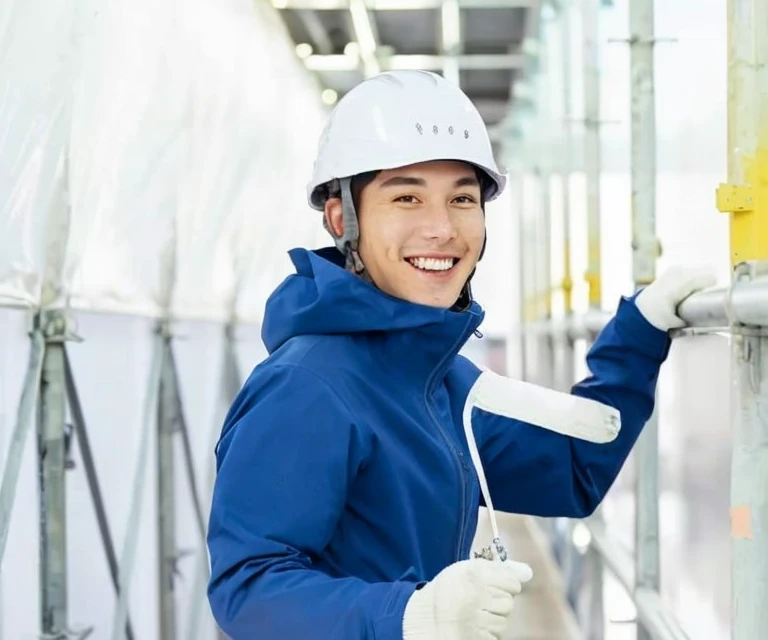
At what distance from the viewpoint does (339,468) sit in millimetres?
1414

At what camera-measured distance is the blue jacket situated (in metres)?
1.30

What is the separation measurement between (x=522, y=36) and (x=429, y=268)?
6144 mm

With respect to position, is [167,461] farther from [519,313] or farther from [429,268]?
[519,313]

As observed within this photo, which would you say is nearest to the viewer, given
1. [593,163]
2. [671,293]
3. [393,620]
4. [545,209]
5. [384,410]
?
[393,620]

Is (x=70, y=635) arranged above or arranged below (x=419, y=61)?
below

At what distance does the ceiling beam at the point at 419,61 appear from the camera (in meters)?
7.48

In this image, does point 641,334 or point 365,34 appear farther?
point 365,34

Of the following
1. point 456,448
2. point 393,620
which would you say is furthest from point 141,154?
point 393,620

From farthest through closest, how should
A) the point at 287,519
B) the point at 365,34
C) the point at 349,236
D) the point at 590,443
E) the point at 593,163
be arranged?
the point at 365,34, the point at 593,163, the point at 590,443, the point at 349,236, the point at 287,519

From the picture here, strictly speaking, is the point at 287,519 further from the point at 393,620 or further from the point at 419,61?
the point at 419,61

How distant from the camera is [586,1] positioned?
4328 millimetres

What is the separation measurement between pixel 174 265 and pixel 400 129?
5.63 ft

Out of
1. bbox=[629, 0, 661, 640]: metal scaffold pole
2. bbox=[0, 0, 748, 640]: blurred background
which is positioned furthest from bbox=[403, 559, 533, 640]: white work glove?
bbox=[629, 0, 661, 640]: metal scaffold pole

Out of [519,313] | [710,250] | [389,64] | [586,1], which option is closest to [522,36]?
[389,64]
